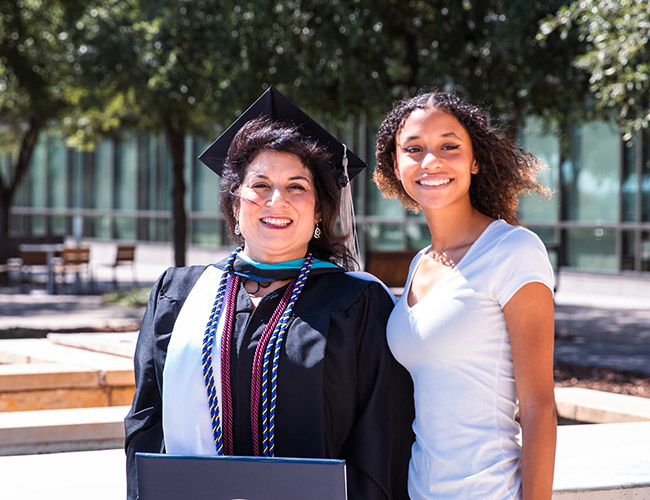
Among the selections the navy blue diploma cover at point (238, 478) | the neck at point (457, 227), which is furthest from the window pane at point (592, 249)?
the navy blue diploma cover at point (238, 478)

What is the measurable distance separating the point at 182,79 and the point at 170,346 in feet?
30.8

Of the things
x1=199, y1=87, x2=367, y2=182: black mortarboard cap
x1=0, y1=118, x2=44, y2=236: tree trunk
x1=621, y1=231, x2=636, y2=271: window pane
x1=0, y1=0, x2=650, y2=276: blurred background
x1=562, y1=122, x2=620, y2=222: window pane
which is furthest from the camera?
x1=0, y1=118, x2=44, y2=236: tree trunk

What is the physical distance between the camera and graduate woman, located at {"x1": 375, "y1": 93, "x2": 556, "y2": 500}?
2068 millimetres

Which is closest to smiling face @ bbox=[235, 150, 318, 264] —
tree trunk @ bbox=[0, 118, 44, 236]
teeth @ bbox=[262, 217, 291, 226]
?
teeth @ bbox=[262, 217, 291, 226]

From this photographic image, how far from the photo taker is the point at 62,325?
35.9 ft

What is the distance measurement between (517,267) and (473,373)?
28cm

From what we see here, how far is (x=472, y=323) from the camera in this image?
2.11m

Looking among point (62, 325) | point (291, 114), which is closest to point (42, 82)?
point (62, 325)

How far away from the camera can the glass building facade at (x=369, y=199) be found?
52.8 ft

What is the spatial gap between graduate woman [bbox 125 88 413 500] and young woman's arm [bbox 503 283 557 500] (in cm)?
34

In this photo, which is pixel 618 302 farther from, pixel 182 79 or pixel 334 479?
pixel 334 479

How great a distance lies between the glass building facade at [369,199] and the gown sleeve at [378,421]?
21.0 ft

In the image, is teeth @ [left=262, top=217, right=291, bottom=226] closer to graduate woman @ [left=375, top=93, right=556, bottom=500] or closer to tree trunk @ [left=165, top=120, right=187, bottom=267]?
graduate woman @ [left=375, top=93, right=556, bottom=500]

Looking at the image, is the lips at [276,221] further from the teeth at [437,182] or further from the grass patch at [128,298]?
the grass patch at [128,298]
